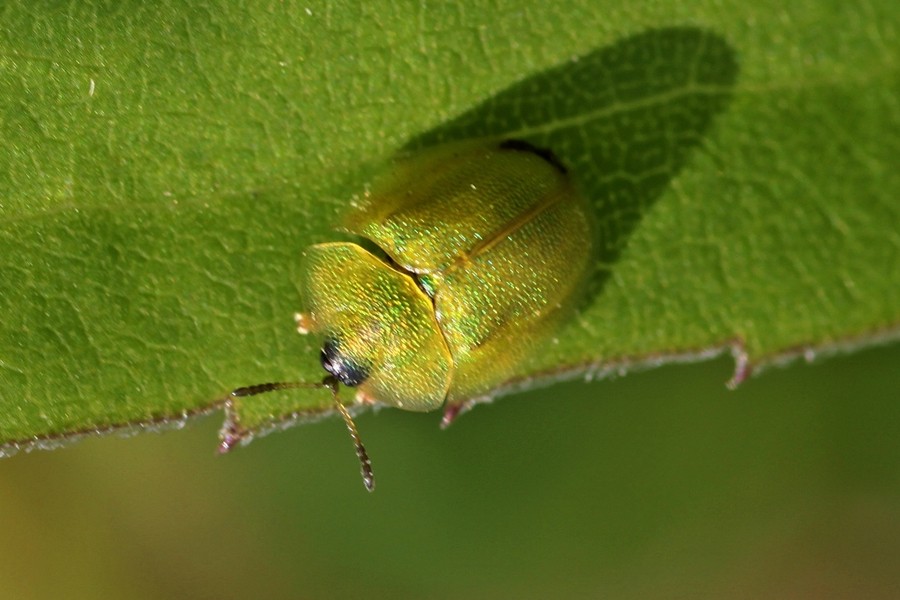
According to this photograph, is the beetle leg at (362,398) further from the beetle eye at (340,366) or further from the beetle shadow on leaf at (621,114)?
the beetle shadow on leaf at (621,114)

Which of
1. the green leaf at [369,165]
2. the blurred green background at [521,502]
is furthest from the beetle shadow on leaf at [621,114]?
the blurred green background at [521,502]

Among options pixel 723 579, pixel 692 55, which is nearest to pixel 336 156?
pixel 692 55

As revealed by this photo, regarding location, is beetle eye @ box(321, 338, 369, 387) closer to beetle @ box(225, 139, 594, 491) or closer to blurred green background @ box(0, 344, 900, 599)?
beetle @ box(225, 139, 594, 491)

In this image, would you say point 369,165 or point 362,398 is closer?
point 369,165

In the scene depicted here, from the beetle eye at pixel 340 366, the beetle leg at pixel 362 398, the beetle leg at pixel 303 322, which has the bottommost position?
the beetle leg at pixel 362 398

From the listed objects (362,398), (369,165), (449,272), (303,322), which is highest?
(369,165)

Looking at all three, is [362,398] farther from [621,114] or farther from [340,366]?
[621,114]

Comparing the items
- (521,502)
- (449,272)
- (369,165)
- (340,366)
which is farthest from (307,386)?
Answer: (521,502)

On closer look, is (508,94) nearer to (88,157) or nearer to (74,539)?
(88,157)
